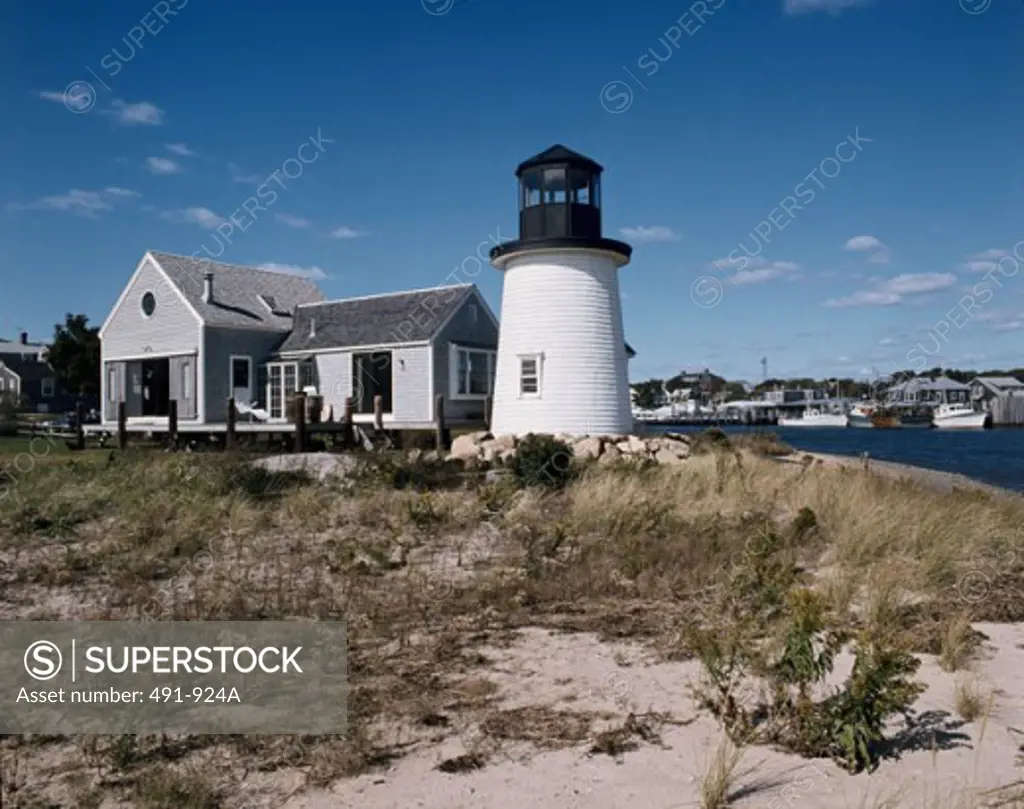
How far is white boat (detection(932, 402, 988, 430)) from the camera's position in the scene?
93938 millimetres

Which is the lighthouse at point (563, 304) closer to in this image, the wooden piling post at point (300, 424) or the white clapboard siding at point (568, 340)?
the white clapboard siding at point (568, 340)

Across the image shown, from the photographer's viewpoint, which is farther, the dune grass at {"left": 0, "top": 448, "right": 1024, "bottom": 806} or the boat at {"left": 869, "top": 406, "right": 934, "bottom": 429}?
the boat at {"left": 869, "top": 406, "right": 934, "bottom": 429}

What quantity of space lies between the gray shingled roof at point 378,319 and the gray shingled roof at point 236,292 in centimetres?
147

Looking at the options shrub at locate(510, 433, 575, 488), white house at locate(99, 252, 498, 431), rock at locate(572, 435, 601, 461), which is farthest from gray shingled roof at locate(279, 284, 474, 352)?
shrub at locate(510, 433, 575, 488)

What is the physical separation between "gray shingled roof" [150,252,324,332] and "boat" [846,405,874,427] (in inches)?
3526

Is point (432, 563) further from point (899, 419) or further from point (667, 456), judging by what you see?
point (899, 419)

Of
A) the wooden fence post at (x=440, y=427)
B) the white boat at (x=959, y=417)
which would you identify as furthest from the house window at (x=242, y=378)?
the white boat at (x=959, y=417)

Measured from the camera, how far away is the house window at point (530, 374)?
22.9 metres

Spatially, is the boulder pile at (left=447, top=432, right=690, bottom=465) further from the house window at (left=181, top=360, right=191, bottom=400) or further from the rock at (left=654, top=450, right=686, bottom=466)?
the house window at (left=181, top=360, right=191, bottom=400)

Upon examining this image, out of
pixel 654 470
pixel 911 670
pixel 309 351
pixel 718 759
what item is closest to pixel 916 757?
pixel 911 670

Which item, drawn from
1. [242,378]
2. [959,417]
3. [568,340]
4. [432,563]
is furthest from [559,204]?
[959,417]

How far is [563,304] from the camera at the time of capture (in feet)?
74.4

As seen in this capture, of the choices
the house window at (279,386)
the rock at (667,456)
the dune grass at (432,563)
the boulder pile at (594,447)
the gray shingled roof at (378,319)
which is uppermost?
the gray shingled roof at (378,319)

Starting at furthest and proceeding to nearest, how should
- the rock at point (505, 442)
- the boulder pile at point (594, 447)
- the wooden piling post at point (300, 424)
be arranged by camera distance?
1. the wooden piling post at point (300, 424)
2. the rock at point (505, 442)
3. the boulder pile at point (594, 447)
